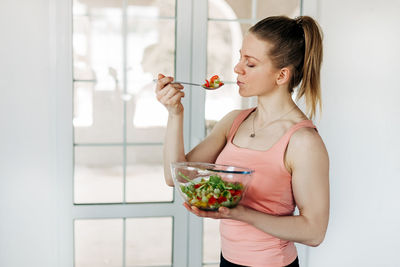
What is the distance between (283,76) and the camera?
4.66ft

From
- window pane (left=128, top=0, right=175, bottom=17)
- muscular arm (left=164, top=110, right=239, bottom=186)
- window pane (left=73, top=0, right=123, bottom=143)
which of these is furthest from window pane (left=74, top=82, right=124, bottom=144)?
muscular arm (left=164, top=110, right=239, bottom=186)

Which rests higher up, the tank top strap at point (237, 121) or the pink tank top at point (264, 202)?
the tank top strap at point (237, 121)

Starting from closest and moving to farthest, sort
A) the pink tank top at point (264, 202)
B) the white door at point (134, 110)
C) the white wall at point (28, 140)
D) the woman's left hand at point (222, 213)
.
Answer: the woman's left hand at point (222, 213)
the pink tank top at point (264, 202)
the white wall at point (28, 140)
the white door at point (134, 110)

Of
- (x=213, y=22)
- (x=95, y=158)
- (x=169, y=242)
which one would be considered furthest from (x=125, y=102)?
(x=169, y=242)

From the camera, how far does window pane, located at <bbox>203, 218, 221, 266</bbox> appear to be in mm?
2467

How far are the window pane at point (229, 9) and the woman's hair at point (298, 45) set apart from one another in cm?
98

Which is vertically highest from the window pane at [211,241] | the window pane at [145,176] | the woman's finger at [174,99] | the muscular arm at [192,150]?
the woman's finger at [174,99]

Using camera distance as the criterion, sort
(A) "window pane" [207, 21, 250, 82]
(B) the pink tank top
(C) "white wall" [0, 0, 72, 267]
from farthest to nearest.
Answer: (A) "window pane" [207, 21, 250, 82], (C) "white wall" [0, 0, 72, 267], (B) the pink tank top

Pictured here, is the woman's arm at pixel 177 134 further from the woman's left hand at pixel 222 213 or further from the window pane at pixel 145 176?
the window pane at pixel 145 176

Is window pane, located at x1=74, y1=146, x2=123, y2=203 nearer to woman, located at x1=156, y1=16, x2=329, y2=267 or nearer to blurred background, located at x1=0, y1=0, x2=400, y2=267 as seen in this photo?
blurred background, located at x1=0, y1=0, x2=400, y2=267

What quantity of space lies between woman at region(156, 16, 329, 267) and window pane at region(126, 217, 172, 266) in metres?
0.99

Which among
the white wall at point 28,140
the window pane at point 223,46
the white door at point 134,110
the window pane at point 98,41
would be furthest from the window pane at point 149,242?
the window pane at point 223,46

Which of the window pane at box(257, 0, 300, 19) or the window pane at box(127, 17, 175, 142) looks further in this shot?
the window pane at box(257, 0, 300, 19)

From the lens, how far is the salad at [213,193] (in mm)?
1266
